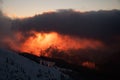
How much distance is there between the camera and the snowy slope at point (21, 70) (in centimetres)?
3725

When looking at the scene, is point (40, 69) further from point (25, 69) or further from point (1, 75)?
point (1, 75)

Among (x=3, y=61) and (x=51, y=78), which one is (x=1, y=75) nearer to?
(x=3, y=61)

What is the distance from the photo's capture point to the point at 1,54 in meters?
42.8

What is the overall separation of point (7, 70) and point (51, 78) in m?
7.63

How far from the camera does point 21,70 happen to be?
4012cm

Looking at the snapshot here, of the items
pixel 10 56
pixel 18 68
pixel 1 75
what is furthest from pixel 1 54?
pixel 1 75

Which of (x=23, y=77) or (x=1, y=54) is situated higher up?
(x=1, y=54)

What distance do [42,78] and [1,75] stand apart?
23.0 feet

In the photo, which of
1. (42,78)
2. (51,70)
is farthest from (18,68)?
(51,70)

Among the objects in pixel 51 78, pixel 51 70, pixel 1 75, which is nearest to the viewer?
pixel 1 75

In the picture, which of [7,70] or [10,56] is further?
[10,56]

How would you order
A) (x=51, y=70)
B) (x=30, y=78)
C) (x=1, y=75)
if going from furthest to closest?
(x=51, y=70)
(x=30, y=78)
(x=1, y=75)

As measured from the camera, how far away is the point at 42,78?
40531mm

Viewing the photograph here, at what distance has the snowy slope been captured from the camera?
122ft
